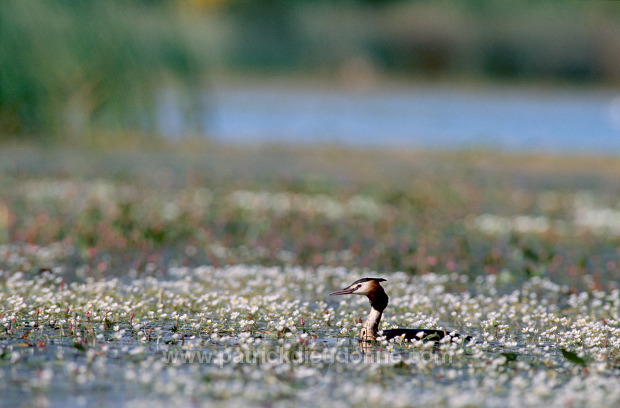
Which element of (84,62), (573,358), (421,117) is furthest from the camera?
(421,117)

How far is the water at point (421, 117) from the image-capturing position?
87.2ft

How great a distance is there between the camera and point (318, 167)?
21.3m

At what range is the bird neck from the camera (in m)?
7.98

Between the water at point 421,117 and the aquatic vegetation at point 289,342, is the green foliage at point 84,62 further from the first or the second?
the water at point 421,117

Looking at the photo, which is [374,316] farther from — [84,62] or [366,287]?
[84,62]

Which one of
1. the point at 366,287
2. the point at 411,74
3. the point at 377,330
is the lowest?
the point at 377,330

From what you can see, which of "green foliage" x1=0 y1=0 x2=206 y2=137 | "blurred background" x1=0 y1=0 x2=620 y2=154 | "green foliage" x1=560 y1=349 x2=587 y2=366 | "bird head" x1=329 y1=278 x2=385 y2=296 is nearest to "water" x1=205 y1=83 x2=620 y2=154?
"blurred background" x1=0 y1=0 x2=620 y2=154

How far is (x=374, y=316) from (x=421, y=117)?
24004 millimetres

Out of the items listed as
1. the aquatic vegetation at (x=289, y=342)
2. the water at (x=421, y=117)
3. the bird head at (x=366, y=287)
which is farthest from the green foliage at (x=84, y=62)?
the bird head at (x=366, y=287)

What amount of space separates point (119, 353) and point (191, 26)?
1402 centimetres

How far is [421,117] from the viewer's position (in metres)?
31.8

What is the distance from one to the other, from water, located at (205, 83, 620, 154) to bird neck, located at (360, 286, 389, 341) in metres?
16.0

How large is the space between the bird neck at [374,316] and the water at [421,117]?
52.4 ft

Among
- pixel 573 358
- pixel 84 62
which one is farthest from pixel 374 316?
pixel 84 62
